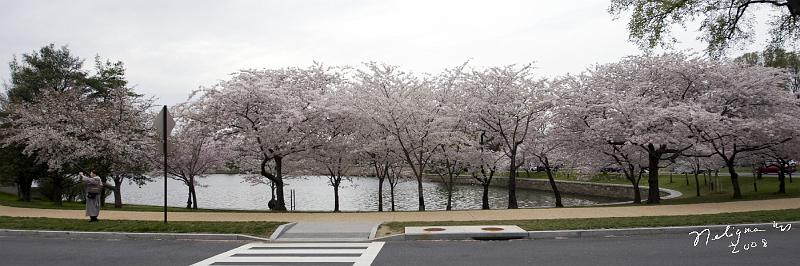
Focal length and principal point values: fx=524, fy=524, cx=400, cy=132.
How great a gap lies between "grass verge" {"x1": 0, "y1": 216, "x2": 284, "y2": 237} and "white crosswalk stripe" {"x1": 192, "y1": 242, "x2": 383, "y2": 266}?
62.6 inches

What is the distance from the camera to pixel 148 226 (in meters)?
13.1

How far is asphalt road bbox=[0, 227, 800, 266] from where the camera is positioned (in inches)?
342

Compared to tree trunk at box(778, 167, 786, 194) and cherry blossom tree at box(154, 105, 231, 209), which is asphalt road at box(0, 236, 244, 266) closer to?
cherry blossom tree at box(154, 105, 231, 209)

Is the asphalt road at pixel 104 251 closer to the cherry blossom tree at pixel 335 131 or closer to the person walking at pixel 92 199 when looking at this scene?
the person walking at pixel 92 199

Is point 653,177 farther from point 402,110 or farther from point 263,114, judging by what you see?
point 263,114

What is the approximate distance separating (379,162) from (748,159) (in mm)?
21109

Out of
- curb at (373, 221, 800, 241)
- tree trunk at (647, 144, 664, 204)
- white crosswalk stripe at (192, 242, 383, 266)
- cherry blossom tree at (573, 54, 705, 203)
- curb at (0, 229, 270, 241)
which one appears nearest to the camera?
white crosswalk stripe at (192, 242, 383, 266)

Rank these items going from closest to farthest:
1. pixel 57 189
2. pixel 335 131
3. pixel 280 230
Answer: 1. pixel 280 230
2. pixel 335 131
3. pixel 57 189

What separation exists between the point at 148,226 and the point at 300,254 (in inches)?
213

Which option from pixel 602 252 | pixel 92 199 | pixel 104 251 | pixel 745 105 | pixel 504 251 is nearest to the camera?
pixel 602 252

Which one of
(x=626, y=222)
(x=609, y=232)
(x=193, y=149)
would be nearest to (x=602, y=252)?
(x=609, y=232)

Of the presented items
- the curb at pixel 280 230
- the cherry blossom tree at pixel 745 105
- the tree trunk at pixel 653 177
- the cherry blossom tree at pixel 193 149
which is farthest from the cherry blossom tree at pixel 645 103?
the cherry blossom tree at pixel 193 149

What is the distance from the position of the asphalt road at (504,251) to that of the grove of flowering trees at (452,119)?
11.2 meters

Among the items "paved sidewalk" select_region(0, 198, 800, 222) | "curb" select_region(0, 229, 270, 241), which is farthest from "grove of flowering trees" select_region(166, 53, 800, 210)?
"curb" select_region(0, 229, 270, 241)
